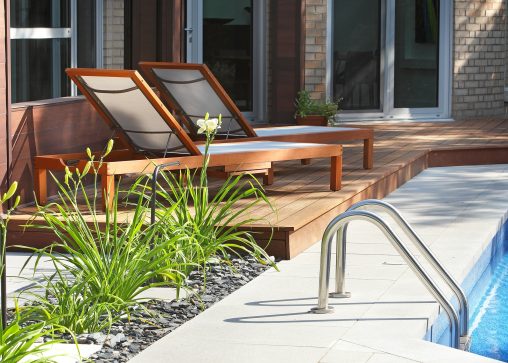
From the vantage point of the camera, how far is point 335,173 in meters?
8.49

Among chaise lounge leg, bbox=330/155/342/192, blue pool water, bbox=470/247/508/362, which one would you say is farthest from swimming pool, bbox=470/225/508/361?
chaise lounge leg, bbox=330/155/342/192

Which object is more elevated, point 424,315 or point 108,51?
point 108,51

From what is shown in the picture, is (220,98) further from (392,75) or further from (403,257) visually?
(392,75)

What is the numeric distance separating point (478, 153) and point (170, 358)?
763cm

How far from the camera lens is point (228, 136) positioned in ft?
30.9

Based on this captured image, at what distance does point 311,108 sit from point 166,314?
8052mm

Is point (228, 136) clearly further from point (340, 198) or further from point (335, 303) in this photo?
point (335, 303)

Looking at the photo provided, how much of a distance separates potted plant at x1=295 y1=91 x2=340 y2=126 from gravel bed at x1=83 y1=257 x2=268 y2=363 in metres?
6.44

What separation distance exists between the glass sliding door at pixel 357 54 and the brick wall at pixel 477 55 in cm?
102

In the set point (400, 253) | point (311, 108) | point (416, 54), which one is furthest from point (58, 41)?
point (416, 54)

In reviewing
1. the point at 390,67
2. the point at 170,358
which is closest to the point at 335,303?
the point at 170,358

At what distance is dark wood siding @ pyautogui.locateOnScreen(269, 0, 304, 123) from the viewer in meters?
13.6

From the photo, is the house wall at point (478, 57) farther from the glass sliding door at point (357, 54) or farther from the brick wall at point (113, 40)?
the brick wall at point (113, 40)

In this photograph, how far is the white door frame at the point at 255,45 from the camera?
13.6 metres
